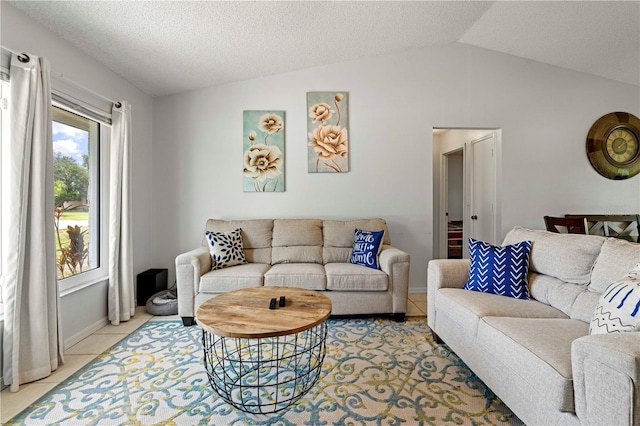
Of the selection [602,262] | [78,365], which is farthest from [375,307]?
[78,365]

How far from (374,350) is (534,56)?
3.81 m

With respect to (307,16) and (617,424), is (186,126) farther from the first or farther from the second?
(617,424)

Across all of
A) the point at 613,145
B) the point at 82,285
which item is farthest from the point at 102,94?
the point at 613,145

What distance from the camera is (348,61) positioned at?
358 centimetres

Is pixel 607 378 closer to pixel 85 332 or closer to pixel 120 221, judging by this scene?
pixel 85 332

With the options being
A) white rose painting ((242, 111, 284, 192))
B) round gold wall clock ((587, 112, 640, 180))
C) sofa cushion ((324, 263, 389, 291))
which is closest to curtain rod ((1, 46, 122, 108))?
white rose painting ((242, 111, 284, 192))

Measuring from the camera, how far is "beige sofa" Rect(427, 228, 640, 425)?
1017 millimetres

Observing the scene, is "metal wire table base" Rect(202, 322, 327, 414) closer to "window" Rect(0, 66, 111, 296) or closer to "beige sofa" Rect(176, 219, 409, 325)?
"beige sofa" Rect(176, 219, 409, 325)

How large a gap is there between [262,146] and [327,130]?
2.63 feet

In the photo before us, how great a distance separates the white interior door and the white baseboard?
4369mm

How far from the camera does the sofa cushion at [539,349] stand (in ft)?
3.84

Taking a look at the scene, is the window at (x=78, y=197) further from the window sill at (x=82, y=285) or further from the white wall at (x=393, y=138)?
the white wall at (x=393, y=138)

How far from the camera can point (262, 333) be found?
4.61 ft

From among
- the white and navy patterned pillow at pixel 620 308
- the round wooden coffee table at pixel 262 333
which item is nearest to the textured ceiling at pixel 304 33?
the round wooden coffee table at pixel 262 333
